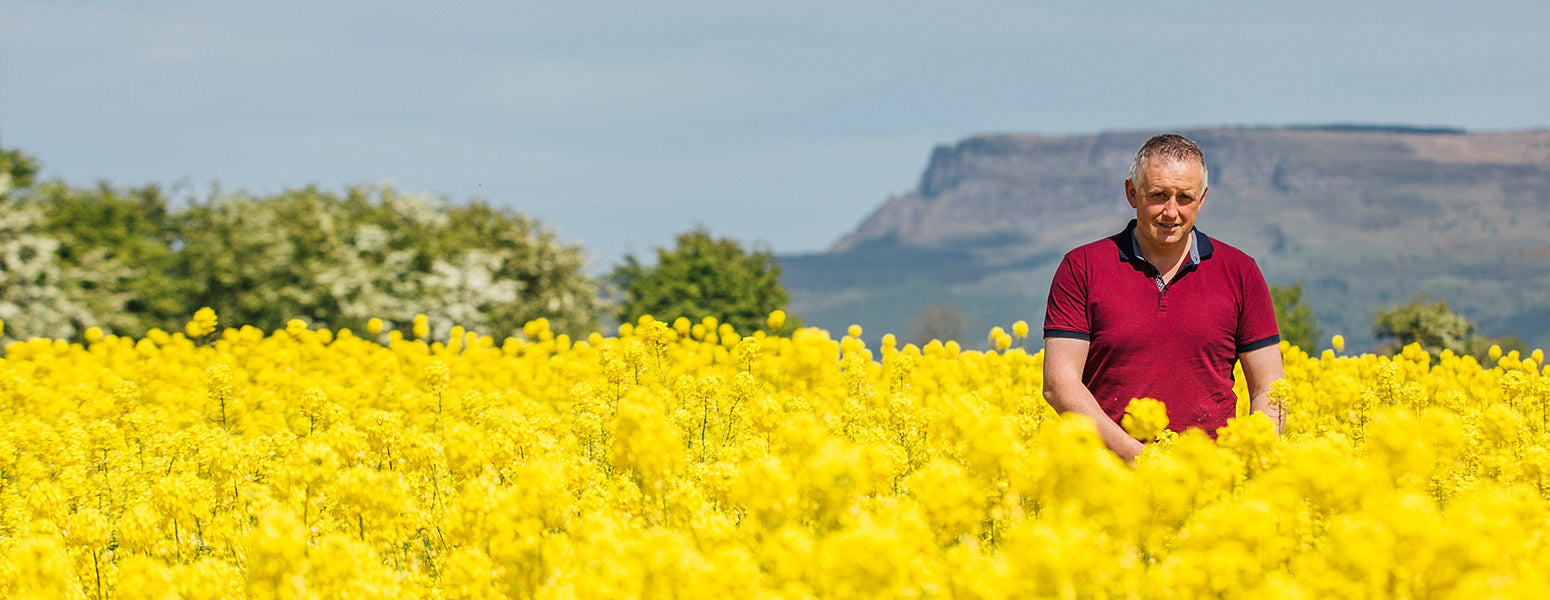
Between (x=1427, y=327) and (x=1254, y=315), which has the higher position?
(x=1254, y=315)

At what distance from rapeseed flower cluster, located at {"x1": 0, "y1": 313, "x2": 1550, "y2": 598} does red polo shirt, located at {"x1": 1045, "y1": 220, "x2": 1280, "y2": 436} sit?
34 centimetres

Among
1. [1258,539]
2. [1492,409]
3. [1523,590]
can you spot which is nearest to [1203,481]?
[1258,539]

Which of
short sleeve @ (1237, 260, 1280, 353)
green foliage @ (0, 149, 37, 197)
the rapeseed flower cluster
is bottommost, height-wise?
green foliage @ (0, 149, 37, 197)

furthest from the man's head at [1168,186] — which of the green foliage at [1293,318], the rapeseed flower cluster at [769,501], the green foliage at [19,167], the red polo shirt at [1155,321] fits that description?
the green foliage at [1293,318]

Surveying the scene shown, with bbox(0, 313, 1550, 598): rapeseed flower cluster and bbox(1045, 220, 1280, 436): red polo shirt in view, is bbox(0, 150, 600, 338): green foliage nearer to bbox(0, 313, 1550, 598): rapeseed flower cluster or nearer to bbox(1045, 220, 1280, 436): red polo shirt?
bbox(0, 313, 1550, 598): rapeseed flower cluster

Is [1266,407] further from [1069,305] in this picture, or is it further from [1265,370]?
[1069,305]

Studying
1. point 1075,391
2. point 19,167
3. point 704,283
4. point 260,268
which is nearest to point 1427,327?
point 704,283

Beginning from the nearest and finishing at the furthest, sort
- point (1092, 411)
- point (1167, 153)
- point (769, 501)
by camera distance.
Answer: point (769, 501), point (1167, 153), point (1092, 411)

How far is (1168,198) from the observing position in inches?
206

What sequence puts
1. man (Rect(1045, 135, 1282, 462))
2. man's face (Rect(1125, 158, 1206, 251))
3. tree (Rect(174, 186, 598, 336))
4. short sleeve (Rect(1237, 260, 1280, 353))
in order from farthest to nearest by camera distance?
tree (Rect(174, 186, 598, 336)) < short sleeve (Rect(1237, 260, 1280, 353)) < man (Rect(1045, 135, 1282, 462)) < man's face (Rect(1125, 158, 1206, 251))

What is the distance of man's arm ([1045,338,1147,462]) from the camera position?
5203mm

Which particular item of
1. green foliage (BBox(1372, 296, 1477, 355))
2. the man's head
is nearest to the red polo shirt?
the man's head

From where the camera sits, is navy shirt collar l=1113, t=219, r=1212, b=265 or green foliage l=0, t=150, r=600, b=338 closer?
navy shirt collar l=1113, t=219, r=1212, b=265

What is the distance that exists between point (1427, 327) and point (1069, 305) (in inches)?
1668
